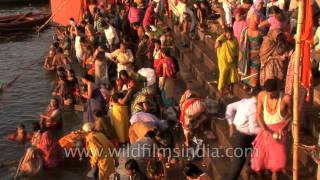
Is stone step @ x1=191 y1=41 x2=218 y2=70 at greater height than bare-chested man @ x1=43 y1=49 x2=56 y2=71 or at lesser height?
greater

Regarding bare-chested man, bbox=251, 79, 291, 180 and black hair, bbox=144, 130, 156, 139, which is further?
black hair, bbox=144, 130, 156, 139

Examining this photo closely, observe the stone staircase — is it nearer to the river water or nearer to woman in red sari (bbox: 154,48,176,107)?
woman in red sari (bbox: 154,48,176,107)

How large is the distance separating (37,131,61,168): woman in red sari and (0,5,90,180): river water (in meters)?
0.21

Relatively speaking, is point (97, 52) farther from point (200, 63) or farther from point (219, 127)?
point (219, 127)

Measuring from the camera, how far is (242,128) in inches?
300

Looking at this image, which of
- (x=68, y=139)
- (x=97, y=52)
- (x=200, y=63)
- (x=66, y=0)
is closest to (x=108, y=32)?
(x=97, y=52)

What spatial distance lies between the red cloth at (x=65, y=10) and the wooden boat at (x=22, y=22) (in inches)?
57.4

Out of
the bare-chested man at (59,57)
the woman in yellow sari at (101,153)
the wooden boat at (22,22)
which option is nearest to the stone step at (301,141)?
the woman in yellow sari at (101,153)

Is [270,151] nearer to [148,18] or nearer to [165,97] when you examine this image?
[165,97]

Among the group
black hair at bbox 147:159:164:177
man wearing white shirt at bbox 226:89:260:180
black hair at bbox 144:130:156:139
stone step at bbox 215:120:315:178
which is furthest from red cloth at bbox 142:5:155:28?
man wearing white shirt at bbox 226:89:260:180

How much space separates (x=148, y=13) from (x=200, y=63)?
2995 millimetres

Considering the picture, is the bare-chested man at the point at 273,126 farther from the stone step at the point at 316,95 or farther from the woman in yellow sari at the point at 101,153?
the woman in yellow sari at the point at 101,153

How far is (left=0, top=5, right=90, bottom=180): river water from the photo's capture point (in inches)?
472

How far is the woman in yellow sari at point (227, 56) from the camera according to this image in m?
10.4
